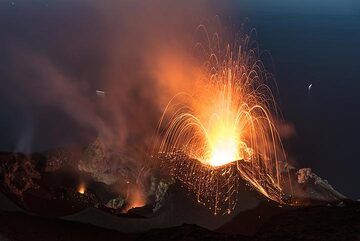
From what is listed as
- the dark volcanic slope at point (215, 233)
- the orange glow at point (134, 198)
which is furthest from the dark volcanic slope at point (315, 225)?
the orange glow at point (134, 198)

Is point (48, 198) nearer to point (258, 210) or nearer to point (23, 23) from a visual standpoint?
point (258, 210)

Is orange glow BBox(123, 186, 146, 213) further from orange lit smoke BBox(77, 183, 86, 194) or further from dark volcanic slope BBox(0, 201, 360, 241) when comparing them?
dark volcanic slope BBox(0, 201, 360, 241)

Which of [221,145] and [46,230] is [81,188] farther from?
[221,145]

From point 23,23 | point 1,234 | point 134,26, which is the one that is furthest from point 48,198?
point 134,26

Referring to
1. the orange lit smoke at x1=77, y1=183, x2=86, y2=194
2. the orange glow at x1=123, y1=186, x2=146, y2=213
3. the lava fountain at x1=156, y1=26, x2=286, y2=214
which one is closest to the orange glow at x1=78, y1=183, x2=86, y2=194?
the orange lit smoke at x1=77, y1=183, x2=86, y2=194

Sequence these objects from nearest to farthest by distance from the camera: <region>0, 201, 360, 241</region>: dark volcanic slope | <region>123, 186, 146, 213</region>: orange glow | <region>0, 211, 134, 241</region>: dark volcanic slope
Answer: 1. <region>0, 201, 360, 241</region>: dark volcanic slope
2. <region>0, 211, 134, 241</region>: dark volcanic slope
3. <region>123, 186, 146, 213</region>: orange glow

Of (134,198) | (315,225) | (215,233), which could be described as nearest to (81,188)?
(134,198)

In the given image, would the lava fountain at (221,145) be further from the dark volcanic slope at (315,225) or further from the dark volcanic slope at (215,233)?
the dark volcanic slope at (215,233)
